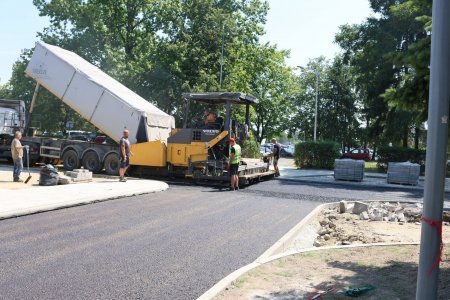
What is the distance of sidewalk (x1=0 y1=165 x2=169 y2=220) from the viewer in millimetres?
9062

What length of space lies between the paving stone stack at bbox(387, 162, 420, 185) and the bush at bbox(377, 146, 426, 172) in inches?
211

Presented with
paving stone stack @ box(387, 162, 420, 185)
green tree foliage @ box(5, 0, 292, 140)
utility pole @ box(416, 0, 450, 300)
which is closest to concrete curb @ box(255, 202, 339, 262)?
utility pole @ box(416, 0, 450, 300)

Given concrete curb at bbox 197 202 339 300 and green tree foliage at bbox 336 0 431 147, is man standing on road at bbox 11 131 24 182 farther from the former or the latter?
green tree foliage at bbox 336 0 431 147

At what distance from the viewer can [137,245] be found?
22.5 feet

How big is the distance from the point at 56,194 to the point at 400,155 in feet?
65.1

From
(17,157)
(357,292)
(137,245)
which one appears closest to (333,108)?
(17,157)

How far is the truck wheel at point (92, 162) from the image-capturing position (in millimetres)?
17453

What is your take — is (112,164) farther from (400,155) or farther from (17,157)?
(400,155)

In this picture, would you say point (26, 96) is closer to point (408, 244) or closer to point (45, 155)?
point (45, 155)

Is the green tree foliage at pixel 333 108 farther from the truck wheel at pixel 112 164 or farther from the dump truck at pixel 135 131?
the truck wheel at pixel 112 164

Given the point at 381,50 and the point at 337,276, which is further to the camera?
the point at 381,50

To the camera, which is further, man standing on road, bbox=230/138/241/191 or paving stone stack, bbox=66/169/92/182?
man standing on road, bbox=230/138/241/191

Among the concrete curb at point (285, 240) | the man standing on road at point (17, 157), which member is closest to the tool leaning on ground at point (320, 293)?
the concrete curb at point (285, 240)

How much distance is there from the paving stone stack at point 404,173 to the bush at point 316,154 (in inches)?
247
